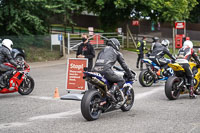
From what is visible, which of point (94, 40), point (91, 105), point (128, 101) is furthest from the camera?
point (94, 40)

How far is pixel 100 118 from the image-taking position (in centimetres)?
916

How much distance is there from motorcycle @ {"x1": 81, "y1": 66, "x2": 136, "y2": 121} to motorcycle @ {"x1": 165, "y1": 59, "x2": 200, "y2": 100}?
199 cm

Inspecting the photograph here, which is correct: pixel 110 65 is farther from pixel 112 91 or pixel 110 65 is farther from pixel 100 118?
pixel 100 118

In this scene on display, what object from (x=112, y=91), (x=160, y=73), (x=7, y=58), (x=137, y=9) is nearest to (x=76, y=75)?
(x=7, y=58)

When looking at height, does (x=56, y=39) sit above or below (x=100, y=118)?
above

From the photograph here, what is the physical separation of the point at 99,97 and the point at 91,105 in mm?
301

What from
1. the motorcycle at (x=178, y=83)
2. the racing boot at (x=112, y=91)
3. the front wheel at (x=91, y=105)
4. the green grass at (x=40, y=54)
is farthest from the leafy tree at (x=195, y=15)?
the front wheel at (x=91, y=105)

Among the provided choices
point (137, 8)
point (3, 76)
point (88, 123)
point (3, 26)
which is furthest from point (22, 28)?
point (88, 123)

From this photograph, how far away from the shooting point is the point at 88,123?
8586 mm

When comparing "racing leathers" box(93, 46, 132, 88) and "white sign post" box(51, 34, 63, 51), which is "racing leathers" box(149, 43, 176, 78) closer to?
"racing leathers" box(93, 46, 132, 88)

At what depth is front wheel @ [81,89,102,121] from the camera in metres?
8.55

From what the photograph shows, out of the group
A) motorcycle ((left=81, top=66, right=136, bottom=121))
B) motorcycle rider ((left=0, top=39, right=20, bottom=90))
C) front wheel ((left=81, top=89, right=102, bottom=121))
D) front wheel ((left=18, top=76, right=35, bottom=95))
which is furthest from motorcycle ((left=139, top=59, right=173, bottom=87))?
front wheel ((left=81, top=89, right=102, bottom=121))

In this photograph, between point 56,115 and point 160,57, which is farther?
point 160,57

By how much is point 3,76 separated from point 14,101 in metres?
1.08
